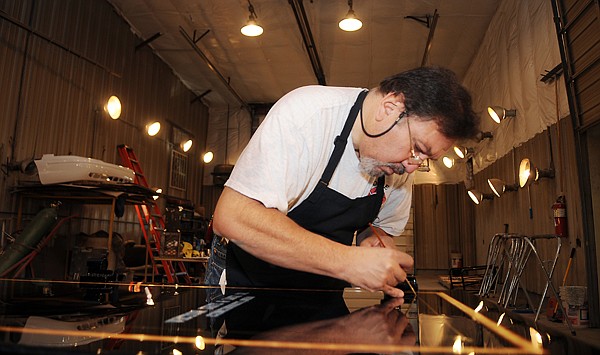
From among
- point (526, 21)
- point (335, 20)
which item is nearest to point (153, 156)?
point (335, 20)

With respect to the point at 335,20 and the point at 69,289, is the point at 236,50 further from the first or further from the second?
the point at 69,289

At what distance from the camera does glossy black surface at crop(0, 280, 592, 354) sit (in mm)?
651

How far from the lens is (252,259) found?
170 cm

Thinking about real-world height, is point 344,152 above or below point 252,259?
above

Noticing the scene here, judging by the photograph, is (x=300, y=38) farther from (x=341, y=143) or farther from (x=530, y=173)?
(x=341, y=143)

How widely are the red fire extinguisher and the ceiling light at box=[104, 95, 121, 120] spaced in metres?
6.27

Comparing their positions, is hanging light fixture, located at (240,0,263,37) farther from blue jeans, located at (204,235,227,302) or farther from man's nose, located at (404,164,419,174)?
man's nose, located at (404,164,419,174)

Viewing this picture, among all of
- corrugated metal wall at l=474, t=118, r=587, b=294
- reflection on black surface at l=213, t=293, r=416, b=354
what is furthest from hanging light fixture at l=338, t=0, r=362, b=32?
reflection on black surface at l=213, t=293, r=416, b=354

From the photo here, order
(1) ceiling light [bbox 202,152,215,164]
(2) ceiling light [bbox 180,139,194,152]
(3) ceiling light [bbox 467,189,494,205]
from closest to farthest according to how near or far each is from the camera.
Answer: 1. (3) ceiling light [bbox 467,189,494,205]
2. (2) ceiling light [bbox 180,139,194,152]
3. (1) ceiling light [bbox 202,152,215,164]

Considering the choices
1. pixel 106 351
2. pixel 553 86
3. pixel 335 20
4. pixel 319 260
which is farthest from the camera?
pixel 335 20

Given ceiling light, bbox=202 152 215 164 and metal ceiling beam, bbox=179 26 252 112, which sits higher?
metal ceiling beam, bbox=179 26 252 112

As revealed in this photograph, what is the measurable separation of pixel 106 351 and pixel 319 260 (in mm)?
732

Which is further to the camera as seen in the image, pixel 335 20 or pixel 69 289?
pixel 335 20

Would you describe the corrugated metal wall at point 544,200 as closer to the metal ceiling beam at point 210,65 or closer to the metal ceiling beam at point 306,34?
the metal ceiling beam at point 306,34
